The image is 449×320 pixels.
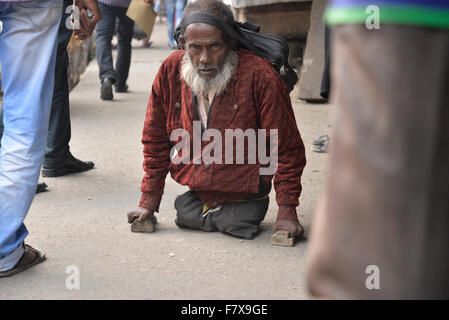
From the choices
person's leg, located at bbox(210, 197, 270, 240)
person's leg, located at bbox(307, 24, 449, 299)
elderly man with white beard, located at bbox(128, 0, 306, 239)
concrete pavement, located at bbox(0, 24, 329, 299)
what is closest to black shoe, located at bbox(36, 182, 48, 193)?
concrete pavement, located at bbox(0, 24, 329, 299)

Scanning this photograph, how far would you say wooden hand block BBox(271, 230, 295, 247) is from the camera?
141 inches

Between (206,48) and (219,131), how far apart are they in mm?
423

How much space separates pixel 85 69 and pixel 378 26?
919 cm

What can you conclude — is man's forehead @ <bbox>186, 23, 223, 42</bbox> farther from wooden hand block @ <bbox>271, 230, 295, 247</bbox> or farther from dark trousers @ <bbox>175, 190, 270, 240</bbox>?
wooden hand block @ <bbox>271, 230, 295, 247</bbox>

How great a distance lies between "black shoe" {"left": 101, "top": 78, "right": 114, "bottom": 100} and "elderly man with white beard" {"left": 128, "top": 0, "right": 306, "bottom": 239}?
3.99 m

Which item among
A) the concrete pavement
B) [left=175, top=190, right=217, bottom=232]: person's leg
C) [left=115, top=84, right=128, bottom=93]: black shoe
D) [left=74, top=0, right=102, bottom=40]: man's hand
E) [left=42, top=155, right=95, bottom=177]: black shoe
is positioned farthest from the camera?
[left=115, top=84, right=128, bottom=93]: black shoe

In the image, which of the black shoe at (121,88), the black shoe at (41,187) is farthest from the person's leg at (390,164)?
the black shoe at (121,88)

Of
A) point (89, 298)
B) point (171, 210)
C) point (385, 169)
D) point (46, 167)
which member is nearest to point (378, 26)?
point (385, 169)

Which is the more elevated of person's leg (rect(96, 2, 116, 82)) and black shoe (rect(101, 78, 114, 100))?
person's leg (rect(96, 2, 116, 82))

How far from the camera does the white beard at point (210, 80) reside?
3592 mm

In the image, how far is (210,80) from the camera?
3592 mm

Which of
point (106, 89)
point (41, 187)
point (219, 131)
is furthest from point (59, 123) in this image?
point (106, 89)

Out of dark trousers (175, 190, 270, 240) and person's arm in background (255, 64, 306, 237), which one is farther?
dark trousers (175, 190, 270, 240)

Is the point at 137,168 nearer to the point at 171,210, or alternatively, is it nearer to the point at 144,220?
the point at 171,210
